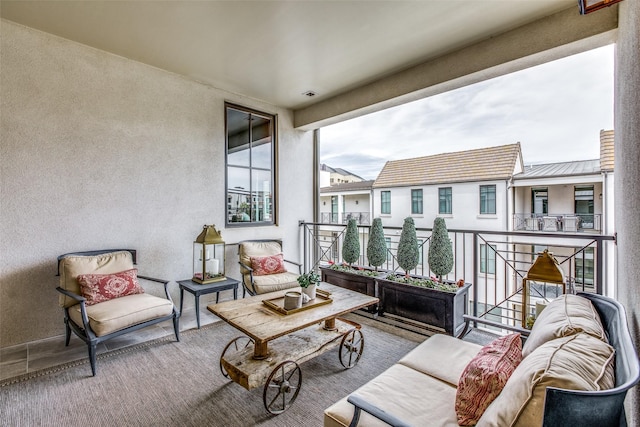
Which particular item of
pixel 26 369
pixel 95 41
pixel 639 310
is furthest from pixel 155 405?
pixel 95 41

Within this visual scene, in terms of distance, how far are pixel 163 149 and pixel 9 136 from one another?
1.32 m

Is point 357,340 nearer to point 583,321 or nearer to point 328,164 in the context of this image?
point 583,321

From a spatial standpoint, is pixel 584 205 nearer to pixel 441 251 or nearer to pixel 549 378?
pixel 441 251

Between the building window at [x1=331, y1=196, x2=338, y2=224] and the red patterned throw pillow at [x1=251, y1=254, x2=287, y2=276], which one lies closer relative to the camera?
the red patterned throw pillow at [x1=251, y1=254, x2=287, y2=276]

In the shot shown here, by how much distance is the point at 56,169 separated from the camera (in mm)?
2998

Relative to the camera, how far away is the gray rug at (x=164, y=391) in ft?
6.40

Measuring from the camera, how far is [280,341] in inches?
96.3

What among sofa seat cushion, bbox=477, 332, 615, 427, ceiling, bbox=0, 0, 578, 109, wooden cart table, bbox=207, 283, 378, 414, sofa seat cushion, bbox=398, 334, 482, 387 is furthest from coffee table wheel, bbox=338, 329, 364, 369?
ceiling, bbox=0, 0, 578, 109

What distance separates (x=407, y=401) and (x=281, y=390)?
967mm

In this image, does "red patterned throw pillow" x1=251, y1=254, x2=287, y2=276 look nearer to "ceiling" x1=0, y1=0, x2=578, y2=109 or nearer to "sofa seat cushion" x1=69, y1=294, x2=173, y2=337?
"sofa seat cushion" x1=69, y1=294, x2=173, y2=337

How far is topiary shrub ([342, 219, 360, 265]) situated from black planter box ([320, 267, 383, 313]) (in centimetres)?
24

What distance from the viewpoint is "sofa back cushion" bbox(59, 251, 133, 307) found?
9.18 feet

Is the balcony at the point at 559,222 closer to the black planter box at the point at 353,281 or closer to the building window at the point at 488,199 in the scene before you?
the building window at the point at 488,199

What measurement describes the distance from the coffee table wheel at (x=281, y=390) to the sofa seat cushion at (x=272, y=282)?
1.39 metres
